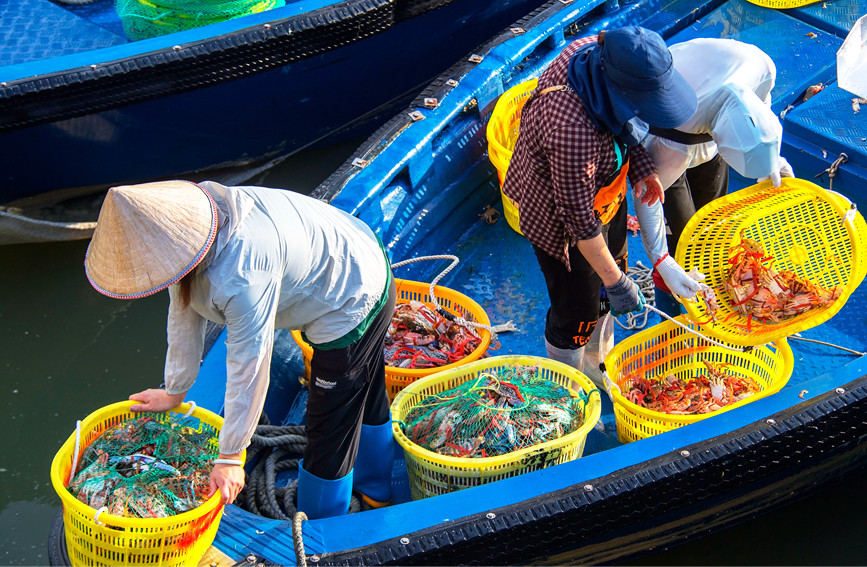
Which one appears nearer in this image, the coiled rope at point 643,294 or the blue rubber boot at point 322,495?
the blue rubber boot at point 322,495

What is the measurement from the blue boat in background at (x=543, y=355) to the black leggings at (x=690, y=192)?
54 centimetres

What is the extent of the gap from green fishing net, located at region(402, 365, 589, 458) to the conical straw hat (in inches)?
47.5

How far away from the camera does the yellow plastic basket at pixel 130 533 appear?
2305 mm

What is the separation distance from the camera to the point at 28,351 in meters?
4.43

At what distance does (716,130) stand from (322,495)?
1694mm

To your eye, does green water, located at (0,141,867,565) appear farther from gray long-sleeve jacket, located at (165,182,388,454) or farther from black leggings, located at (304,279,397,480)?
gray long-sleeve jacket, located at (165,182,388,454)

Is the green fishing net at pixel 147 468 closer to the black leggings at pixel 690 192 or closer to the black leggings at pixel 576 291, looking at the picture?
the black leggings at pixel 576 291

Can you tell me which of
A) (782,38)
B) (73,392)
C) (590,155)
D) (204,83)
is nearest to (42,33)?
(204,83)

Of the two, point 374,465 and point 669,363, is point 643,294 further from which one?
point 374,465

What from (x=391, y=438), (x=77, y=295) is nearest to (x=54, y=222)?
(x=77, y=295)

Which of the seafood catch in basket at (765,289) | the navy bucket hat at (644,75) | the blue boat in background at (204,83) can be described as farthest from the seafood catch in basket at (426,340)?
the blue boat in background at (204,83)

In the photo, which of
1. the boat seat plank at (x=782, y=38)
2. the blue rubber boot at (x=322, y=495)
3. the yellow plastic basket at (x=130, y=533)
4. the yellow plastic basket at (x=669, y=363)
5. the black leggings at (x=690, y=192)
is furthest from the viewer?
the boat seat plank at (x=782, y=38)

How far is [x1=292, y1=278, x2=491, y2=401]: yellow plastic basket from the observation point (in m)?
3.22

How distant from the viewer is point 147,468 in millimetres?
2504
